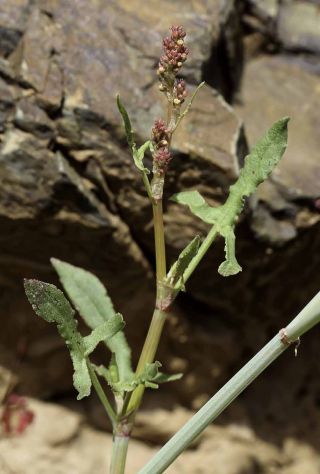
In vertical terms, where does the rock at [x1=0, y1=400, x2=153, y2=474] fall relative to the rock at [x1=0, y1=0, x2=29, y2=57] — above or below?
below

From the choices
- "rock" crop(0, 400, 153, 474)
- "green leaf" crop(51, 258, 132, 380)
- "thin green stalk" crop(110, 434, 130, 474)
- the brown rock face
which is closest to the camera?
"thin green stalk" crop(110, 434, 130, 474)

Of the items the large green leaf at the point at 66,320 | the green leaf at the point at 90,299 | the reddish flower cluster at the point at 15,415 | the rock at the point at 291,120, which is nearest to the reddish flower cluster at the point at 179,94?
the large green leaf at the point at 66,320

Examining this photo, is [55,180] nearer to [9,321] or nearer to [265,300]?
[9,321]

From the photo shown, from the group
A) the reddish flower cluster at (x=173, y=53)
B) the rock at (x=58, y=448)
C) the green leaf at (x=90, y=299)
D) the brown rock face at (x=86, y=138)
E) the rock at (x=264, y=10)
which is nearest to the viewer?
the reddish flower cluster at (x=173, y=53)

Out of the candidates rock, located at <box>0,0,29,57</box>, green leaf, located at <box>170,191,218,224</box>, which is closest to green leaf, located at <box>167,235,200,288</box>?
green leaf, located at <box>170,191,218,224</box>

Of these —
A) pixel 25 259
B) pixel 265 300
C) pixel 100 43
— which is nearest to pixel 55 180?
pixel 25 259

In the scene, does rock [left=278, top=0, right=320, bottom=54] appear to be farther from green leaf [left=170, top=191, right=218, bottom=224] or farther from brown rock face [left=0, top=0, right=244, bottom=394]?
green leaf [left=170, top=191, right=218, bottom=224]

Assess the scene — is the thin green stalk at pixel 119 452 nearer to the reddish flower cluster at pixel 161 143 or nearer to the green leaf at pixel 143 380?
the green leaf at pixel 143 380
